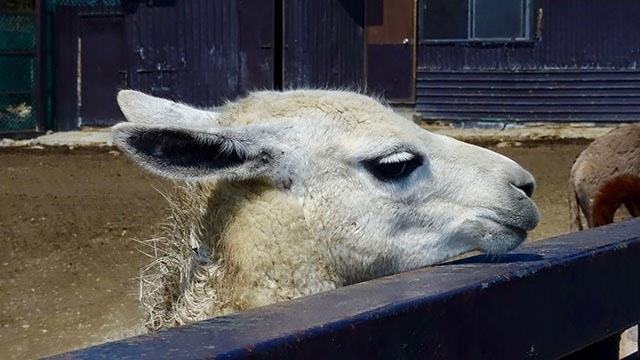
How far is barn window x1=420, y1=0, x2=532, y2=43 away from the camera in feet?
63.1

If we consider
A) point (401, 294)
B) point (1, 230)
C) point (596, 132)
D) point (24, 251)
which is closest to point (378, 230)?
point (401, 294)

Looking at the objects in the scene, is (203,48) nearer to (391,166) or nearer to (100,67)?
(100,67)

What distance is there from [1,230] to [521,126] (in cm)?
1039

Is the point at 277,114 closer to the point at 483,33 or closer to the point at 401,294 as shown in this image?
the point at 401,294

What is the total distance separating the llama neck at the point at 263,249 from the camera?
3.29 metres

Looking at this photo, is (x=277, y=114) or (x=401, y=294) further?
(x=277, y=114)

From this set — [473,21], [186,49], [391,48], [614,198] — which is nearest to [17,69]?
[186,49]

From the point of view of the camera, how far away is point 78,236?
1110 centimetres

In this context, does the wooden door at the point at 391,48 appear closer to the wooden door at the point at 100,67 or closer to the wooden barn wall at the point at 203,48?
the wooden barn wall at the point at 203,48

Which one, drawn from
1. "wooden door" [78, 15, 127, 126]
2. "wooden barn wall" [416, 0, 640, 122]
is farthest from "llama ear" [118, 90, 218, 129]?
"wooden door" [78, 15, 127, 126]

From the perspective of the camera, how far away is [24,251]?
1048 centimetres

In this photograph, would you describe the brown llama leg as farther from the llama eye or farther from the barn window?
the barn window

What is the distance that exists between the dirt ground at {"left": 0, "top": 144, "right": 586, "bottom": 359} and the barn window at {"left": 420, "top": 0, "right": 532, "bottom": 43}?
356 cm

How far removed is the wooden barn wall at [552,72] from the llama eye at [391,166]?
16.0 m
